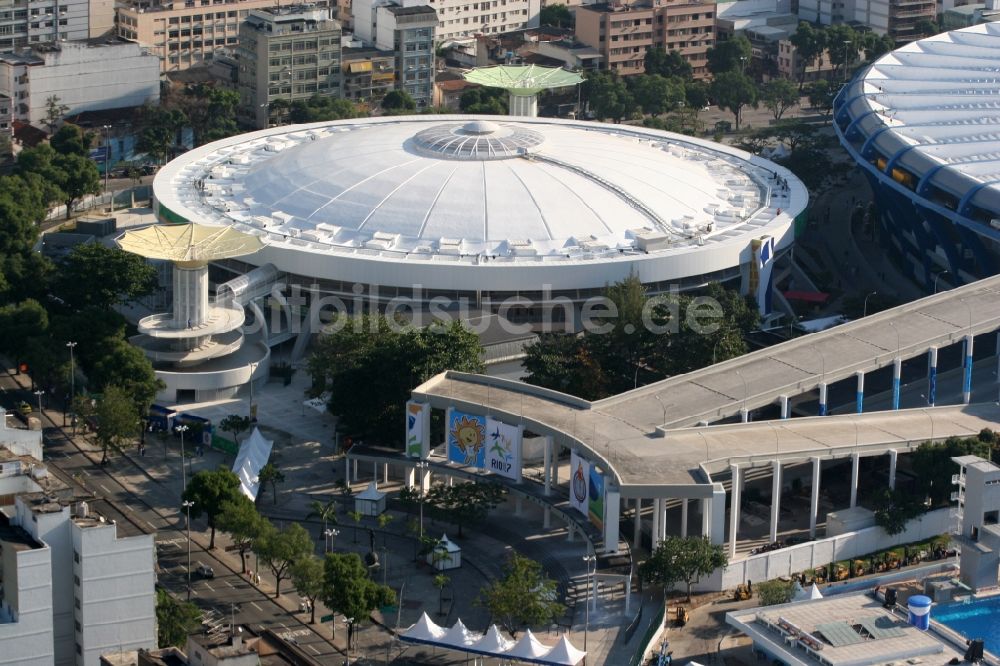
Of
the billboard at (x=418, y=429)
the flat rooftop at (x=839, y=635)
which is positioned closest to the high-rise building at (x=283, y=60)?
the billboard at (x=418, y=429)

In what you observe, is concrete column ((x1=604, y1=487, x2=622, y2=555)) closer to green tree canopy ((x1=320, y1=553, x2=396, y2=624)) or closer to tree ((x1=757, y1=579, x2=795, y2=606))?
tree ((x1=757, y1=579, x2=795, y2=606))

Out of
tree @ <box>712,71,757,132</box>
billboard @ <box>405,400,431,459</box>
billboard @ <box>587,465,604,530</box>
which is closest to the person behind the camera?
billboard @ <box>587,465,604,530</box>

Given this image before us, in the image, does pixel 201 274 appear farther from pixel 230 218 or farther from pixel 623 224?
pixel 623 224

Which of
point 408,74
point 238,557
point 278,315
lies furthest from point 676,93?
point 238,557

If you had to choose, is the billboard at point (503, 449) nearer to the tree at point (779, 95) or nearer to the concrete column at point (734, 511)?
the concrete column at point (734, 511)

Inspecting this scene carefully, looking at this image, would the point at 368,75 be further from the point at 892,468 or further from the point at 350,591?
the point at 350,591

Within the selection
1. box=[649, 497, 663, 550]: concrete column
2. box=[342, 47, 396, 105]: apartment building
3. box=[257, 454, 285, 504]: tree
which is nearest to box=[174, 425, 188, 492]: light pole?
box=[257, 454, 285, 504]: tree
